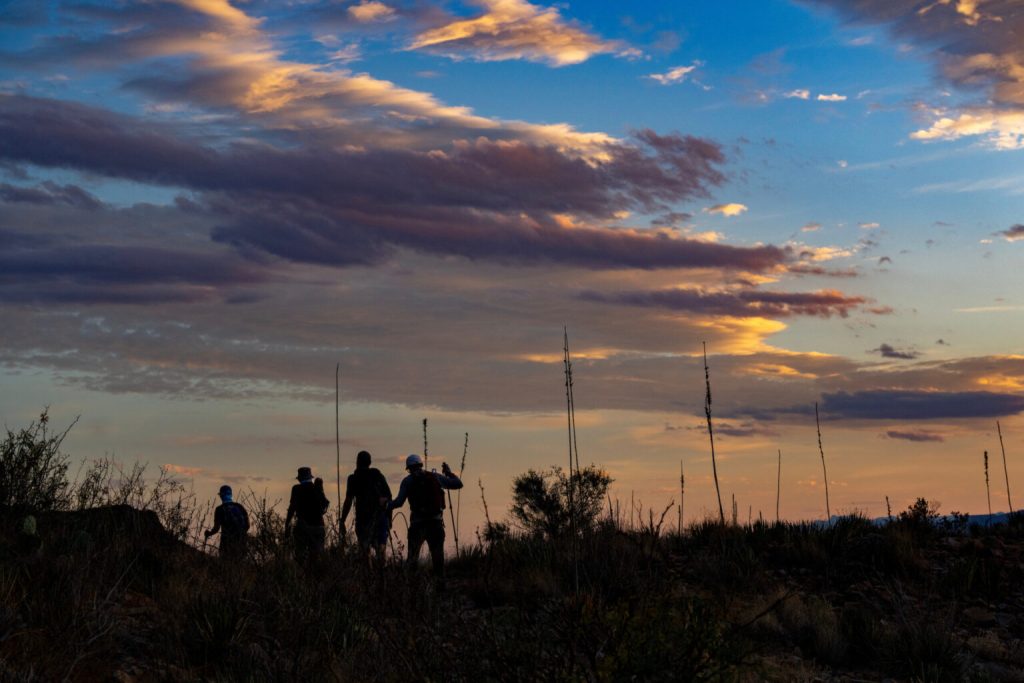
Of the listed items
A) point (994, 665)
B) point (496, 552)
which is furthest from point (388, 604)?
point (994, 665)

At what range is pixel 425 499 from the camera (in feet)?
50.7

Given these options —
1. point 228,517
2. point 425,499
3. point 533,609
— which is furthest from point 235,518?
point 533,609

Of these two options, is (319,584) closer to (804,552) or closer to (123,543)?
(123,543)

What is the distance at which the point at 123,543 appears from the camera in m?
13.6

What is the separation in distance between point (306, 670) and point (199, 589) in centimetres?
265

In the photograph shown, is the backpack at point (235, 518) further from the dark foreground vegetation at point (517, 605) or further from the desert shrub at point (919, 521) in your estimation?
the desert shrub at point (919, 521)

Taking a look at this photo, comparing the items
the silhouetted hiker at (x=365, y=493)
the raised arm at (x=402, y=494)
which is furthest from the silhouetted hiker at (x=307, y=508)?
the raised arm at (x=402, y=494)

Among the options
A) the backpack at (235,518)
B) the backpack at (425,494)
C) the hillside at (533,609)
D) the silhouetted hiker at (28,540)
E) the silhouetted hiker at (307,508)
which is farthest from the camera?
the backpack at (235,518)

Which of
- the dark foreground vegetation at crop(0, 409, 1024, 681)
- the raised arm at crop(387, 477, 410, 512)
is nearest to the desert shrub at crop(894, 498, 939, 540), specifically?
the dark foreground vegetation at crop(0, 409, 1024, 681)

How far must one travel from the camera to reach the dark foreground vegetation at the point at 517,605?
6.80m

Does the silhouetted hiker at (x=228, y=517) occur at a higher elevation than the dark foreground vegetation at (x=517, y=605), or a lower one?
higher

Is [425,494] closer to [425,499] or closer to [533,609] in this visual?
[425,499]

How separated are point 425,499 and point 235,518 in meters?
3.93

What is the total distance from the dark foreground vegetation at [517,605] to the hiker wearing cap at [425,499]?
87cm
